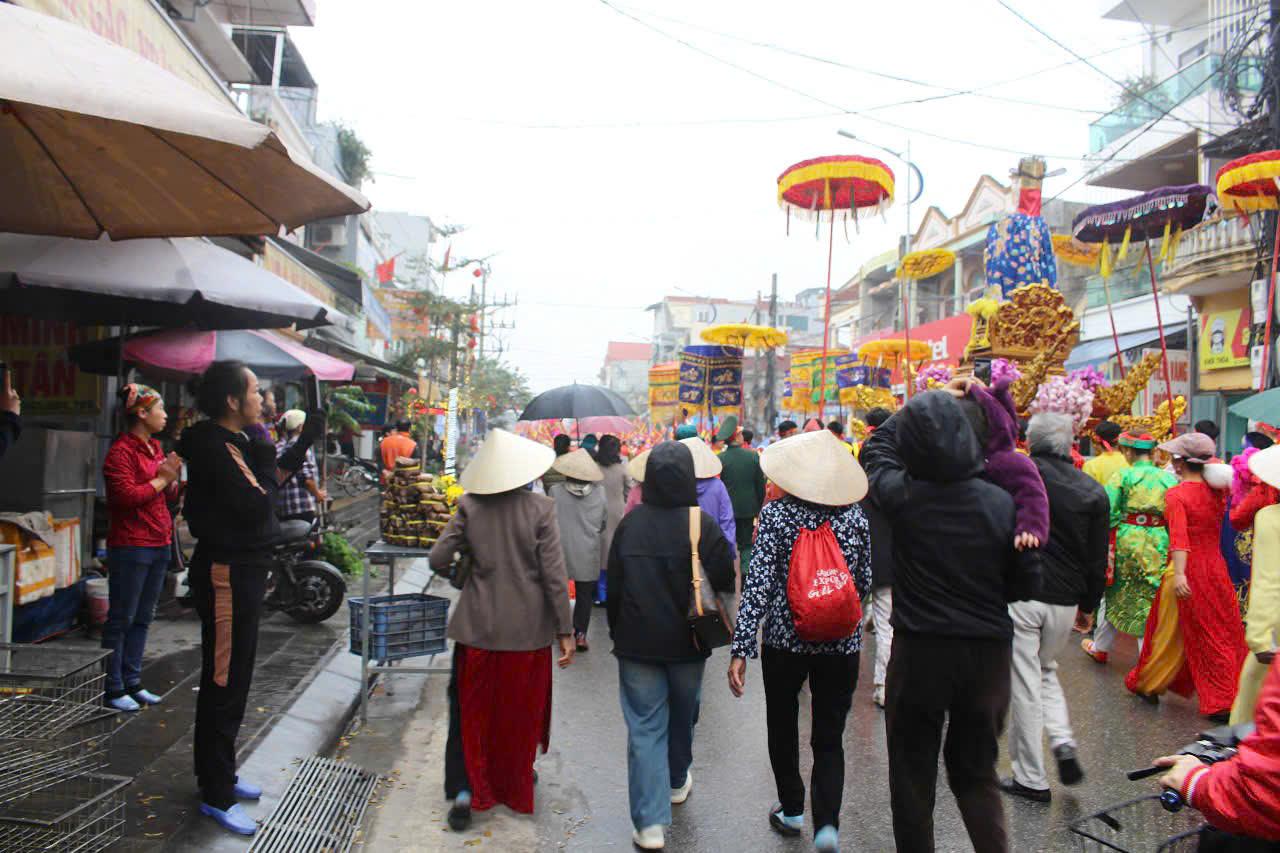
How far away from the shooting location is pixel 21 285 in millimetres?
5723

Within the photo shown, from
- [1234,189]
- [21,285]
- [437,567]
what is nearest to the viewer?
[437,567]

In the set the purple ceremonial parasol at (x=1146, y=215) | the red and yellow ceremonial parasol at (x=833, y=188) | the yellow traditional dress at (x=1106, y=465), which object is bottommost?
the yellow traditional dress at (x=1106, y=465)

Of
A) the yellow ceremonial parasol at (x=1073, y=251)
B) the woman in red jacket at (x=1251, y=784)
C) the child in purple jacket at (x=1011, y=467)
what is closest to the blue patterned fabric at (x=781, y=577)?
the child in purple jacket at (x=1011, y=467)

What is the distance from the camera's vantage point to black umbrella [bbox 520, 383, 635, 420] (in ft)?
37.4

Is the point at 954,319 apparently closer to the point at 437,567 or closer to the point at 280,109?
the point at 280,109

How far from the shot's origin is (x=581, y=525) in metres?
7.92

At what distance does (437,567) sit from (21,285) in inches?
145

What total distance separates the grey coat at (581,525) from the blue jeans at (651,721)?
11.7ft

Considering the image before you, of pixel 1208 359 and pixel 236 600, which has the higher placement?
pixel 1208 359

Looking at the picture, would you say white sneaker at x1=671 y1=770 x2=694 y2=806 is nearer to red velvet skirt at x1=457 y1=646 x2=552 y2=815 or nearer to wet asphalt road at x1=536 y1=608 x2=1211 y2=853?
wet asphalt road at x1=536 y1=608 x2=1211 y2=853

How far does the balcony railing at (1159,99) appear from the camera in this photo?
722 inches

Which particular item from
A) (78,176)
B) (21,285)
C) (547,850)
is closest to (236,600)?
(547,850)

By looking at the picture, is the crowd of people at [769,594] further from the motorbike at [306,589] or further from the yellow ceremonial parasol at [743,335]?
the yellow ceremonial parasol at [743,335]

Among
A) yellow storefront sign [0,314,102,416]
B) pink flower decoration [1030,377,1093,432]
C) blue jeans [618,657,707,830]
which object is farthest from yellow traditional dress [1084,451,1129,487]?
yellow storefront sign [0,314,102,416]
